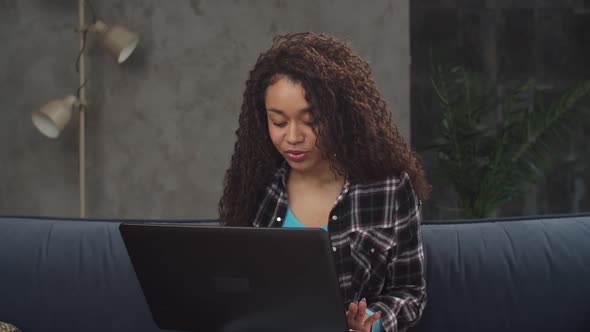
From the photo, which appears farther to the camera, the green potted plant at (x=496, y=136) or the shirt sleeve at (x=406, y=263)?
the green potted plant at (x=496, y=136)

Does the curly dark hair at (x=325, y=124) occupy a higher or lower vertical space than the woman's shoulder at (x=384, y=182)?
higher

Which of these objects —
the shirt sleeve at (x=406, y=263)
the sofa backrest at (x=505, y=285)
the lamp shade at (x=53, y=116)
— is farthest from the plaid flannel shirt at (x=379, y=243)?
the lamp shade at (x=53, y=116)

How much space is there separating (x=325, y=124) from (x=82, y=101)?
2.35 meters

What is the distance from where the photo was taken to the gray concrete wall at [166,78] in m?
3.63

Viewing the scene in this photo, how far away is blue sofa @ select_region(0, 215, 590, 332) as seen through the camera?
1.83 meters

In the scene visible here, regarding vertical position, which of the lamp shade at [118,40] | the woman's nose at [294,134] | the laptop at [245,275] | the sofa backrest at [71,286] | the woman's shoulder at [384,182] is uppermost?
the lamp shade at [118,40]

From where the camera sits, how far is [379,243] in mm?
1567

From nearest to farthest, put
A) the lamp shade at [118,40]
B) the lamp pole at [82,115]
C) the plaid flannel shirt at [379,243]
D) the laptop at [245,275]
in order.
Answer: the laptop at [245,275] → the plaid flannel shirt at [379,243] → the lamp shade at [118,40] → the lamp pole at [82,115]

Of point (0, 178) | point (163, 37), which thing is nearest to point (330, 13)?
point (163, 37)

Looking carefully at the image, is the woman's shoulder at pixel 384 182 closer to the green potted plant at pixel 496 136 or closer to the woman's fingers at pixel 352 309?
the woman's fingers at pixel 352 309

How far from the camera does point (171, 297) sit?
54.2 inches

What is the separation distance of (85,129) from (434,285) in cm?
238

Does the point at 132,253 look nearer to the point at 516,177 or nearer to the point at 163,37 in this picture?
the point at 163,37

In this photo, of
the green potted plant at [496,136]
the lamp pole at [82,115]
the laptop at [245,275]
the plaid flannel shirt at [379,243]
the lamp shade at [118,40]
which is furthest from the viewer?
the green potted plant at [496,136]
